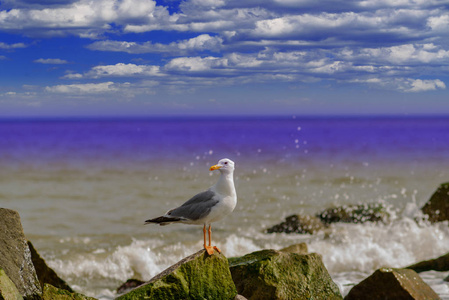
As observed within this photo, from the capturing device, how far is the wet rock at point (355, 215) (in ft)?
53.7

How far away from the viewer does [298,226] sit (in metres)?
15.5

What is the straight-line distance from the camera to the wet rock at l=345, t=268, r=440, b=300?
8016 millimetres

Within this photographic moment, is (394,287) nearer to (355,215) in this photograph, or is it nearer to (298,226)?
(298,226)

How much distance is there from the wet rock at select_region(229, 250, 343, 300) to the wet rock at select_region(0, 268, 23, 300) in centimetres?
293

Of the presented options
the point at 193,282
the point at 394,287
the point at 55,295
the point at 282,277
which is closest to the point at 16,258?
the point at 55,295

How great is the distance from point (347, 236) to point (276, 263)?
25.6 ft

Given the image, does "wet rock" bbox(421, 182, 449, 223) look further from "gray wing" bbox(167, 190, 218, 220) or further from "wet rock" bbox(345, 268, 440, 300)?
"gray wing" bbox(167, 190, 218, 220)

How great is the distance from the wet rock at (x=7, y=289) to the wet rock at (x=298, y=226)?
10529mm

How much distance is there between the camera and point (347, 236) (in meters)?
14.8

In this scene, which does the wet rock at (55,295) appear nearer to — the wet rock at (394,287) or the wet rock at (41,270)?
the wet rock at (41,270)

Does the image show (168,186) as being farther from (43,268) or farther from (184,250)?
(43,268)

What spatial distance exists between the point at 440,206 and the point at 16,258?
12.7 meters

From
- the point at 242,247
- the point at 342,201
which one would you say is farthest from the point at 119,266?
the point at 342,201

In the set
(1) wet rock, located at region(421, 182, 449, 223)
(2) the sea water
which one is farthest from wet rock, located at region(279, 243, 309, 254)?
(1) wet rock, located at region(421, 182, 449, 223)
